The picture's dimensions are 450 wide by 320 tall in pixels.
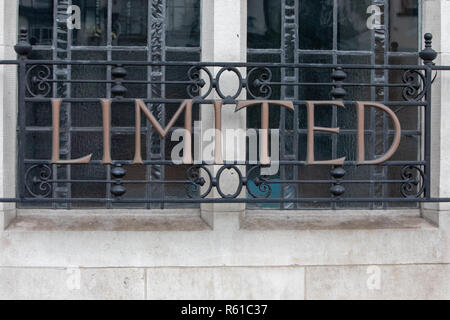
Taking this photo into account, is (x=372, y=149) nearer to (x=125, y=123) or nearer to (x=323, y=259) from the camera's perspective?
(x=323, y=259)

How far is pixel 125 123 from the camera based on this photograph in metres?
5.70

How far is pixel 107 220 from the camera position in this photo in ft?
18.5

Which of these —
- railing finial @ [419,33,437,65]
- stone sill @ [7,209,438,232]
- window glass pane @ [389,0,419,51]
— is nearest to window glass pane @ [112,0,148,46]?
stone sill @ [7,209,438,232]

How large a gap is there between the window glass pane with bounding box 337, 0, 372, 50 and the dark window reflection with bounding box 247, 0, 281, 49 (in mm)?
621

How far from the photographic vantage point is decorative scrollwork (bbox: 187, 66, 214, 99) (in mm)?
5145

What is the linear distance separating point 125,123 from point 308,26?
203 cm

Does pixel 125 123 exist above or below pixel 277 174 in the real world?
above

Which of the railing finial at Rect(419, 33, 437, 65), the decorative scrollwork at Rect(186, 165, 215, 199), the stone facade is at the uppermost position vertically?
the railing finial at Rect(419, 33, 437, 65)

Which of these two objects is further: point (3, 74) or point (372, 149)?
point (372, 149)

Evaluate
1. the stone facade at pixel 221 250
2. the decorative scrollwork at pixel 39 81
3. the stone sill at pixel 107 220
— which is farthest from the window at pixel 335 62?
the decorative scrollwork at pixel 39 81

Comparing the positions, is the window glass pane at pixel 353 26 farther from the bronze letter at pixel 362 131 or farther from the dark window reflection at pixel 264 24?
the bronze letter at pixel 362 131

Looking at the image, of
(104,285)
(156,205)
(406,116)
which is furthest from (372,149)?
(104,285)

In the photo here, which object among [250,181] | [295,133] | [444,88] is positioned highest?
[444,88]

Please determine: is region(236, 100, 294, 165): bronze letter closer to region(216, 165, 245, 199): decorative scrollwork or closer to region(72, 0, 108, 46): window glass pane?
region(216, 165, 245, 199): decorative scrollwork
